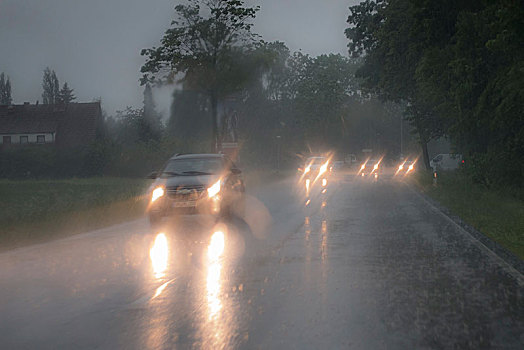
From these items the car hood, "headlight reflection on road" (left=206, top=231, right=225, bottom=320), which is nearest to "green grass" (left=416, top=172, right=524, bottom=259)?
"headlight reflection on road" (left=206, top=231, right=225, bottom=320)

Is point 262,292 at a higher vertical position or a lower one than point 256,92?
lower

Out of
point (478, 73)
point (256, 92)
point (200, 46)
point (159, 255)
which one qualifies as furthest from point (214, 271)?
point (256, 92)

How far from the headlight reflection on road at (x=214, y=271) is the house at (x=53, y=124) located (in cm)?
6132

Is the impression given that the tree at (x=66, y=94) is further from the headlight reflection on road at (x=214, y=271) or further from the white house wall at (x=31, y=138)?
the headlight reflection on road at (x=214, y=271)

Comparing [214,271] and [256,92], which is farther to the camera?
[256,92]

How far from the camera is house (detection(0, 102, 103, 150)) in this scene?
71.9m

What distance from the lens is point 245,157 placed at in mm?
69625

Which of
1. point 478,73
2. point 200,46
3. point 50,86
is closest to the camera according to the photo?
point 478,73

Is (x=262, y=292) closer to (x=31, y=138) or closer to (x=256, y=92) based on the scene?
(x=31, y=138)

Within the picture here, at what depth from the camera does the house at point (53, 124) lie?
236 ft

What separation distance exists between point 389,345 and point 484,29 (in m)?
16.0

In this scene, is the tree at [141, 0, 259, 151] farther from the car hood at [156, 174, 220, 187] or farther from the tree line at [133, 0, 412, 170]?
the car hood at [156, 174, 220, 187]

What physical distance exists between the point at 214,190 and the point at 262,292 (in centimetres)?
837

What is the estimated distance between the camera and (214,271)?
28.5 feet
